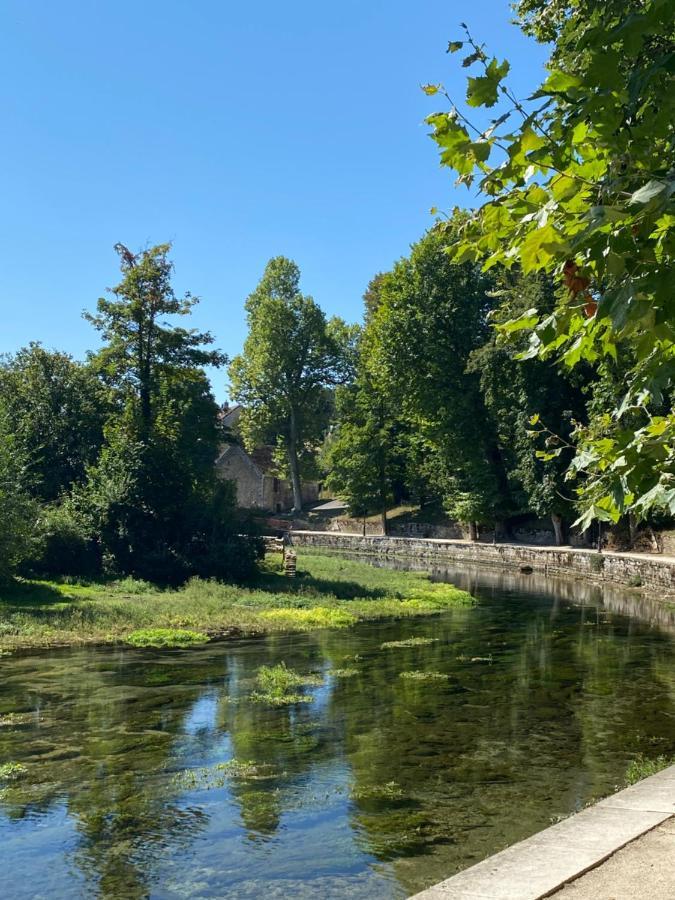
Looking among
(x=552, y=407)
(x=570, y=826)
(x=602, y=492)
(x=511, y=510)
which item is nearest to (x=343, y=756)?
(x=570, y=826)

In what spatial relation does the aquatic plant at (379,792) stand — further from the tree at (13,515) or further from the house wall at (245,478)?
the house wall at (245,478)

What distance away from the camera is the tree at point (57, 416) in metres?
47.5

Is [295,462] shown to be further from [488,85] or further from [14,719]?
[488,85]

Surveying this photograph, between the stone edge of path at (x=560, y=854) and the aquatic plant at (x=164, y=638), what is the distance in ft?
55.9

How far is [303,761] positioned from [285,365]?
263 ft

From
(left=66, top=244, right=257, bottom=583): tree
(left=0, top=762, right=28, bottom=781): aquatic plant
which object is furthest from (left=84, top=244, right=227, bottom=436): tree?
(left=0, top=762, right=28, bottom=781): aquatic plant

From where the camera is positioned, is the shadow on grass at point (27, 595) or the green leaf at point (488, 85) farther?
the shadow on grass at point (27, 595)

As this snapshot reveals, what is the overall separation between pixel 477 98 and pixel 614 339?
5.90 ft

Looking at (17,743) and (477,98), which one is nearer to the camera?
(477,98)

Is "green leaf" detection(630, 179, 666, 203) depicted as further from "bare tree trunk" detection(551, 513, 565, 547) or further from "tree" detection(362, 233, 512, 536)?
"tree" detection(362, 233, 512, 536)

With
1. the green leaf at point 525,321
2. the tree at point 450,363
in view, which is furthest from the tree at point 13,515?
the tree at point 450,363

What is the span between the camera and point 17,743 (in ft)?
45.4

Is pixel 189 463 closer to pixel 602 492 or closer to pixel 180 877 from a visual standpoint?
pixel 180 877

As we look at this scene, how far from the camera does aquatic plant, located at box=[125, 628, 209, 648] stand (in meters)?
23.6
